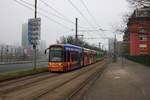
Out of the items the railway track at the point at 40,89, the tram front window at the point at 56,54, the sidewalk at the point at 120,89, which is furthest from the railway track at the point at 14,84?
the tram front window at the point at 56,54

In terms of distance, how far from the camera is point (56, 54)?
3209cm

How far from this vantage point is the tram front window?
105 feet

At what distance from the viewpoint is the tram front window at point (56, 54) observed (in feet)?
105

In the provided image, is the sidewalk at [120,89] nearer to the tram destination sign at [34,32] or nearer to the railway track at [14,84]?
the railway track at [14,84]

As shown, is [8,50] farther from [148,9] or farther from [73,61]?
[148,9]

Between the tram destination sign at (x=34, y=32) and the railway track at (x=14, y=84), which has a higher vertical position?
the tram destination sign at (x=34, y=32)

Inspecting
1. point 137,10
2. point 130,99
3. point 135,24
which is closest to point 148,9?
point 137,10

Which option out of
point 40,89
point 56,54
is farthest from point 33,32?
point 40,89

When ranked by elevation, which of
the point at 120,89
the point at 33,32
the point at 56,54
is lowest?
the point at 120,89

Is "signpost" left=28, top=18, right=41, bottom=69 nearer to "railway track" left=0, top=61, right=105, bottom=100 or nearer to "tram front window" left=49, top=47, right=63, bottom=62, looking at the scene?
"tram front window" left=49, top=47, right=63, bottom=62

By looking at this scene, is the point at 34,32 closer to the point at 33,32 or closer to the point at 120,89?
the point at 33,32

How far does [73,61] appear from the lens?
3616 centimetres

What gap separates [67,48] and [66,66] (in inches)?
76.2

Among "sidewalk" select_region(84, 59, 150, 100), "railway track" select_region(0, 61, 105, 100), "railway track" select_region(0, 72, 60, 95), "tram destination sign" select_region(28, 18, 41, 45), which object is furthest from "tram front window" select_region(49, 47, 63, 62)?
"railway track" select_region(0, 61, 105, 100)
